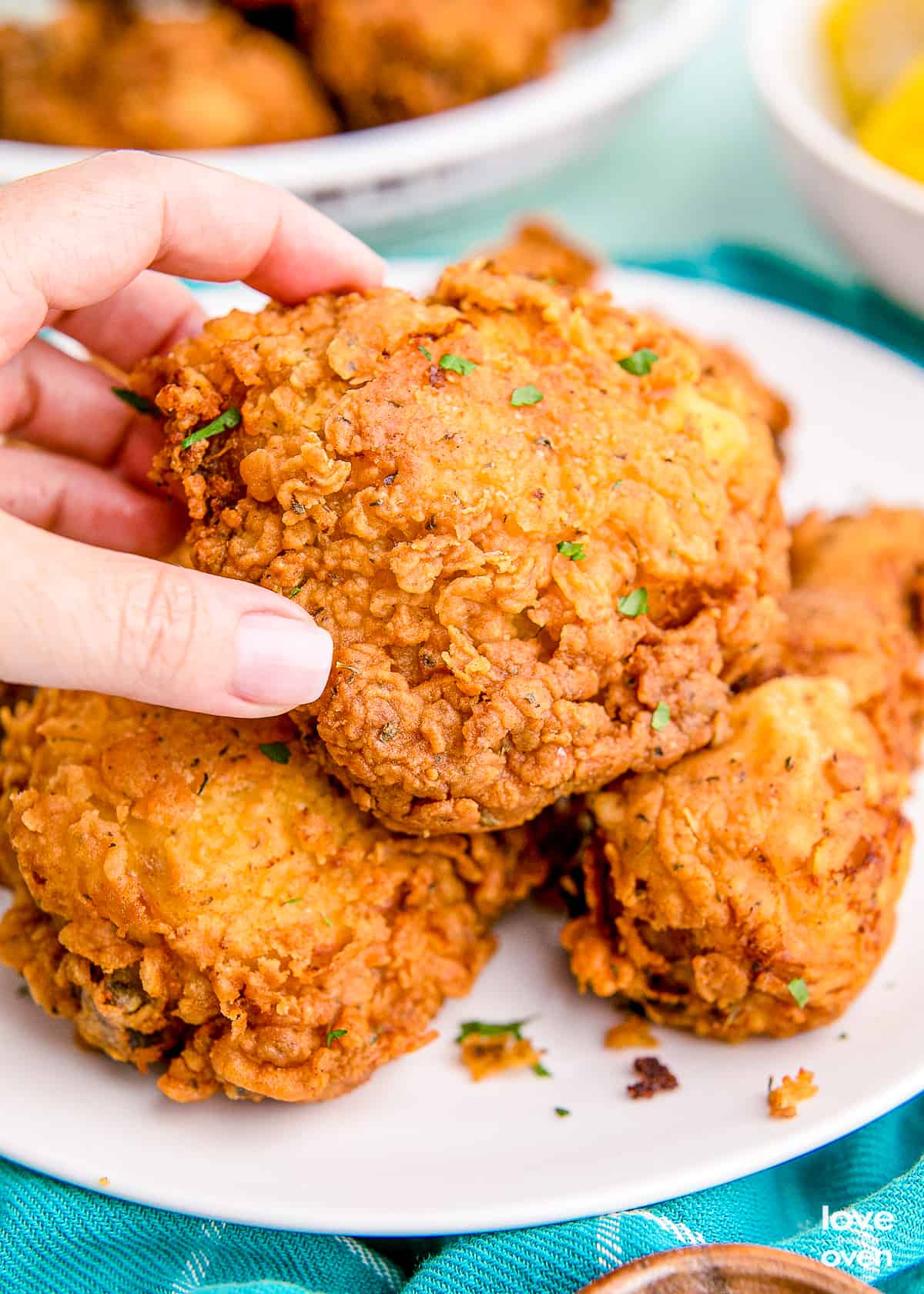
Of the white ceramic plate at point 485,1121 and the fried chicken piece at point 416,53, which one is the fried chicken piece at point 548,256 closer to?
the fried chicken piece at point 416,53

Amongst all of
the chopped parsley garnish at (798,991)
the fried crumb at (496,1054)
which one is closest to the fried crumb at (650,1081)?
the fried crumb at (496,1054)

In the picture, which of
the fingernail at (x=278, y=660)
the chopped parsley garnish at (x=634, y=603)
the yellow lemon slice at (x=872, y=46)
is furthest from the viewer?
the yellow lemon slice at (x=872, y=46)

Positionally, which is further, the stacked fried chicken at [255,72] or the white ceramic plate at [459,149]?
the stacked fried chicken at [255,72]

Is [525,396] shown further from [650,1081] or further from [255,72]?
[255,72]

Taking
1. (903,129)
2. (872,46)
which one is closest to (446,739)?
(903,129)

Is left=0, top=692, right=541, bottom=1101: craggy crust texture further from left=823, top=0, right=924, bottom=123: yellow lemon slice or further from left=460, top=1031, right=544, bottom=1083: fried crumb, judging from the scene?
left=823, top=0, right=924, bottom=123: yellow lemon slice

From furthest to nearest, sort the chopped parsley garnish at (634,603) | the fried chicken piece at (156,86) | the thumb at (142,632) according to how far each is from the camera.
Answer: the fried chicken piece at (156,86) → the chopped parsley garnish at (634,603) → the thumb at (142,632)

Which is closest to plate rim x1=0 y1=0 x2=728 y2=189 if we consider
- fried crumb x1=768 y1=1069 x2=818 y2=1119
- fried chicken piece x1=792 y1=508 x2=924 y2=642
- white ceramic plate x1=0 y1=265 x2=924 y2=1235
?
fried chicken piece x1=792 y1=508 x2=924 y2=642
